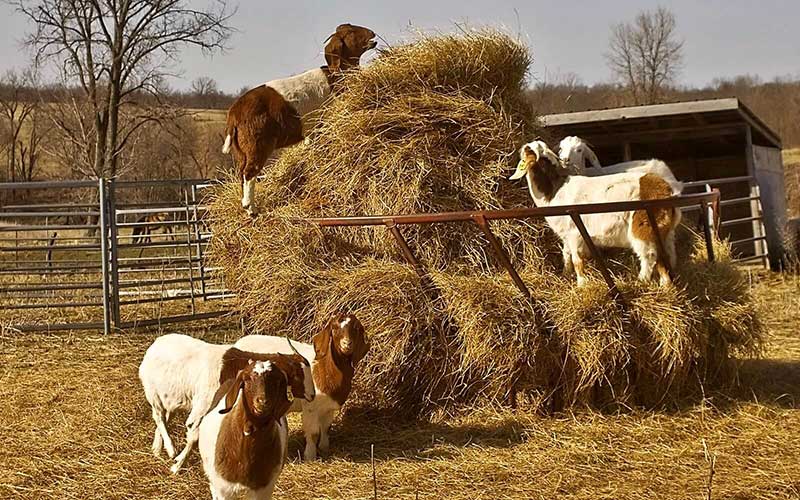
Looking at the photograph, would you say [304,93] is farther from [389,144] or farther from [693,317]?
[693,317]

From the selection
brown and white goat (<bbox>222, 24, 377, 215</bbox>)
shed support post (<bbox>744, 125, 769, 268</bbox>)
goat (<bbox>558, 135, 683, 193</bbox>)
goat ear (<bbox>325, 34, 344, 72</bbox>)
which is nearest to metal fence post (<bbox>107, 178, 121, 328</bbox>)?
brown and white goat (<bbox>222, 24, 377, 215</bbox>)

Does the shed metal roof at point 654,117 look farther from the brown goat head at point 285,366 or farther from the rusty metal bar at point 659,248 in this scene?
the brown goat head at point 285,366

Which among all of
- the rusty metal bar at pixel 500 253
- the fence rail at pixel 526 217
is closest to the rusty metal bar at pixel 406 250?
the fence rail at pixel 526 217

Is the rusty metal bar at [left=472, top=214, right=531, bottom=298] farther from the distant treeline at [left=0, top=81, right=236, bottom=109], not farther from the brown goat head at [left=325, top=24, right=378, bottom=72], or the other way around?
the distant treeline at [left=0, top=81, right=236, bottom=109]

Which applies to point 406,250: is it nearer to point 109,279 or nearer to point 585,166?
point 585,166

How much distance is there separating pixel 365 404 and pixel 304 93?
275cm

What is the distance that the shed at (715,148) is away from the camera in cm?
1352

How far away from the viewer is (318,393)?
5430mm

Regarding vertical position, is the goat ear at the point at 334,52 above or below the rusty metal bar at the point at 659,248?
above

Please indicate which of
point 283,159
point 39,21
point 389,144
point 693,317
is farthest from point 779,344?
point 39,21

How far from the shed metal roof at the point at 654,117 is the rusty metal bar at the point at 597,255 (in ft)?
25.1

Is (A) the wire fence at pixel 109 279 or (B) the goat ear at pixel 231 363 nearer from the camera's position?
(B) the goat ear at pixel 231 363

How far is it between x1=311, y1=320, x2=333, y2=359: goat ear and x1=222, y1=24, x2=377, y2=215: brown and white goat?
1.71m

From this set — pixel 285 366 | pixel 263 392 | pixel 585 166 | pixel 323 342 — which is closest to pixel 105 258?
pixel 323 342
